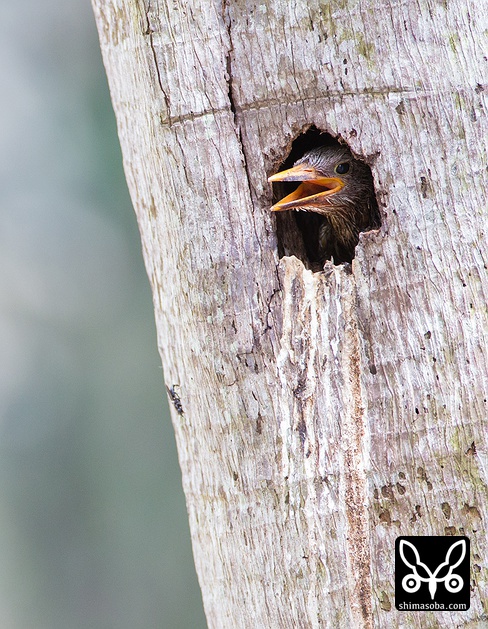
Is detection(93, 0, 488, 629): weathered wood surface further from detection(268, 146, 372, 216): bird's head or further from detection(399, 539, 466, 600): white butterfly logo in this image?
detection(268, 146, 372, 216): bird's head

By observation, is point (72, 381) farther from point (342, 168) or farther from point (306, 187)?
point (342, 168)

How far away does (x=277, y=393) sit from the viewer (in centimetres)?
242

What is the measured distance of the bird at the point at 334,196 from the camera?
2760mm

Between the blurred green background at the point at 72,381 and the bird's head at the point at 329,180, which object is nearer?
the bird's head at the point at 329,180

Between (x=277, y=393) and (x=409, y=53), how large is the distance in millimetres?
1010

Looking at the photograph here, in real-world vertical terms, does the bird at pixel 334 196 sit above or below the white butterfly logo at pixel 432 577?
above

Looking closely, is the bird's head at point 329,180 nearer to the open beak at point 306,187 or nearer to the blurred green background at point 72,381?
the open beak at point 306,187

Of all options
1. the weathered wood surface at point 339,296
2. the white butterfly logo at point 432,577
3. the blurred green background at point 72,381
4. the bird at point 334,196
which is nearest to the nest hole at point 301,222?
the bird at point 334,196

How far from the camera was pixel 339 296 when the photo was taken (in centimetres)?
237

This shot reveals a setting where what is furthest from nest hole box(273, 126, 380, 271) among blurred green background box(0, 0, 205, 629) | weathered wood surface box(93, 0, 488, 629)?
blurred green background box(0, 0, 205, 629)

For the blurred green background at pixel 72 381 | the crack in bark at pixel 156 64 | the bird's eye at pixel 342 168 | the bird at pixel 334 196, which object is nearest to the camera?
the crack in bark at pixel 156 64

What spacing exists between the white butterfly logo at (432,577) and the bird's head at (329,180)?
1073mm

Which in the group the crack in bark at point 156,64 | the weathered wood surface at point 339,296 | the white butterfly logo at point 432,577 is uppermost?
the crack in bark at point 156,64

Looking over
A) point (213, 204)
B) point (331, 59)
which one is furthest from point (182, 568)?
point (331, 59)
